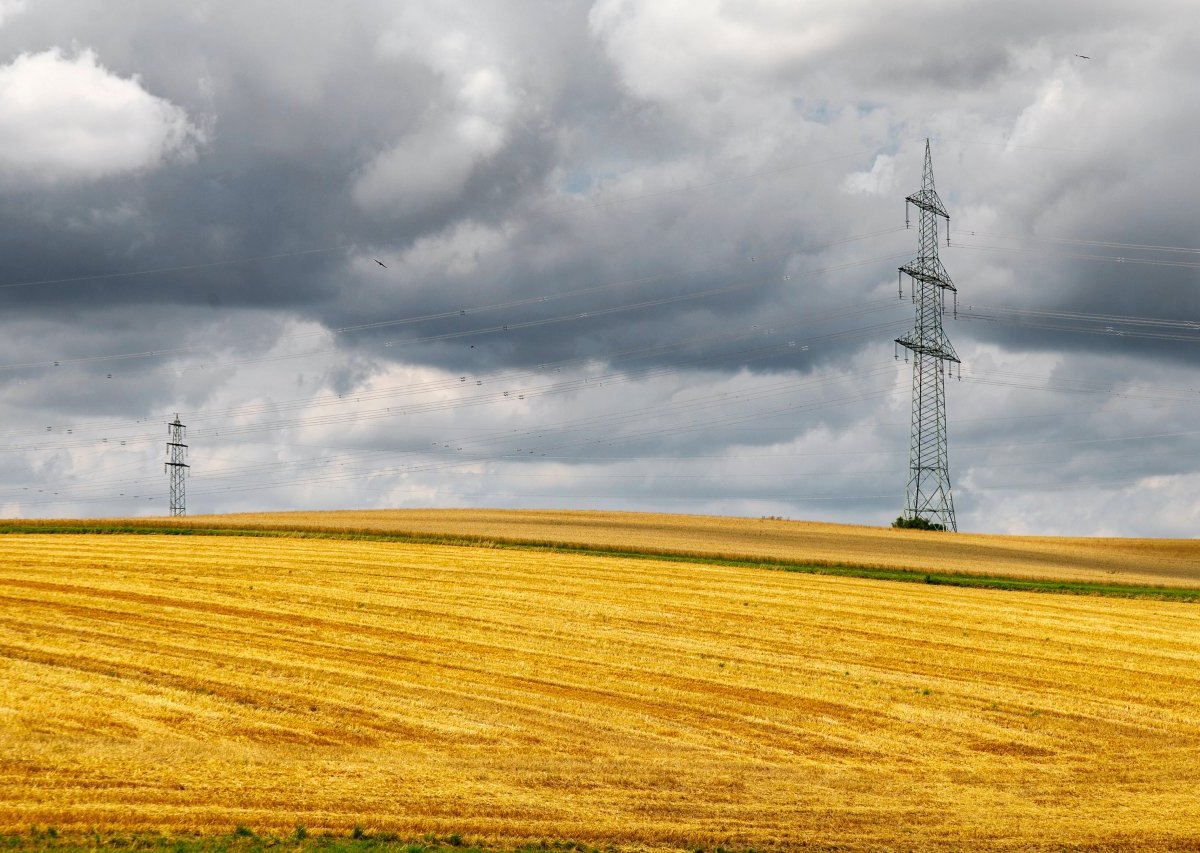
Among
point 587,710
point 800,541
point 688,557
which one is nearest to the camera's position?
point 587,710

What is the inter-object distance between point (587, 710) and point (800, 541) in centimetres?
4827

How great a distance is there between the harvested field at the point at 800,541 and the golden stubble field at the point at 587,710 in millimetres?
16515

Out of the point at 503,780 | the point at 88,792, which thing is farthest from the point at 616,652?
the point at 88,792

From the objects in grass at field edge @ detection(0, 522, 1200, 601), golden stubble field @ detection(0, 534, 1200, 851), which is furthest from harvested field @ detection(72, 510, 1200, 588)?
golden stubble field @ detection(0, 534, 1200, 851)

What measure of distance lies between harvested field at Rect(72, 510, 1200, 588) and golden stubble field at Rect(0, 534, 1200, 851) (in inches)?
650

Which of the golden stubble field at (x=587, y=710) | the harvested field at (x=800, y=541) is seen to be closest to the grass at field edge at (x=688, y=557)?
the harvested field at (x=800, y=541)

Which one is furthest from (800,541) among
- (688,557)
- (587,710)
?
(587,710)

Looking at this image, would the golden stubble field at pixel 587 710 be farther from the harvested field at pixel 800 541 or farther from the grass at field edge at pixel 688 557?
the harvested field at pixel 800 541

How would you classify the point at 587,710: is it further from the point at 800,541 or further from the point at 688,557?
the point at 800,541

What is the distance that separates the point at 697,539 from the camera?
225 feet

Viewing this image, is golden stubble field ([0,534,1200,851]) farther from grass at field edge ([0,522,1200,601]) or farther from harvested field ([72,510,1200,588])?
harvested field ([72,510,1200,588])

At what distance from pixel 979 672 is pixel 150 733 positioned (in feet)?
66.3

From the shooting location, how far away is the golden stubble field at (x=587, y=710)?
17.3 metres

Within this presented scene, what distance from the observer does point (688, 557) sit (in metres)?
56.1
